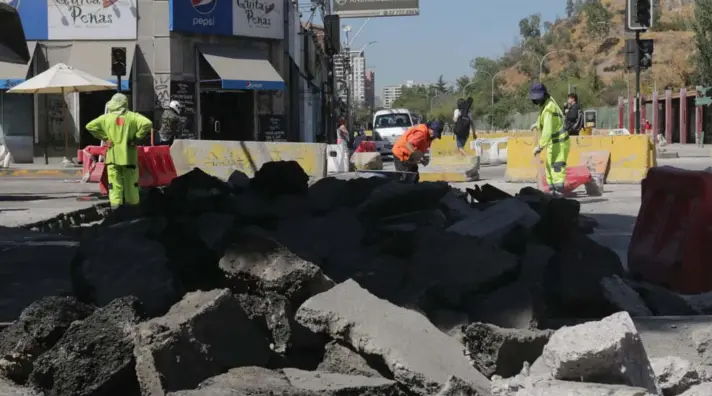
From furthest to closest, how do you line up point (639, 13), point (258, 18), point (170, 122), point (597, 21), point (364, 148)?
point (597, 21), point (258, 18), point (364, 148), point (639, 13), point (170, 122)

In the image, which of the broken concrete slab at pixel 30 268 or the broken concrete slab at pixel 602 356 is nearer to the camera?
the broken concrete slab at pixel 602 356

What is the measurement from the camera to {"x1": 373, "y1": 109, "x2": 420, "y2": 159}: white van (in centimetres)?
3666

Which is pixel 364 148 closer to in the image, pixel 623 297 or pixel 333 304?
pixel 623 297

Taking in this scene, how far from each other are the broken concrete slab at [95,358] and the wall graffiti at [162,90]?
2653 cm

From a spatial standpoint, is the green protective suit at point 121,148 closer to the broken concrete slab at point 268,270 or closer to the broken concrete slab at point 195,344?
the broken concrete slab at point 268,270

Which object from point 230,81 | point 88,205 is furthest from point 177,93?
point 88,205

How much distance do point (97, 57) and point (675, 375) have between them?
28491mm

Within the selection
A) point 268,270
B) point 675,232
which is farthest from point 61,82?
point 268,270

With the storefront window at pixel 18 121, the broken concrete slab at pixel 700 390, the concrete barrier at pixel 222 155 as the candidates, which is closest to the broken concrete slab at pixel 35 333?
the broken concrete slab at pixel 700 390

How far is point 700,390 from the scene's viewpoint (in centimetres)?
411

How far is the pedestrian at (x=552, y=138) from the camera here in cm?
1307

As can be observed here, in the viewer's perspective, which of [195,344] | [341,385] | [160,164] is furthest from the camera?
[160,164]

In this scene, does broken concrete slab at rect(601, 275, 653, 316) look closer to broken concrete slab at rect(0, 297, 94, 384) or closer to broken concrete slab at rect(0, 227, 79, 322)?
broken concrete slab at rect(0, 297, 94, 384)

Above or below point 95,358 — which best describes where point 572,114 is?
above
